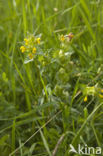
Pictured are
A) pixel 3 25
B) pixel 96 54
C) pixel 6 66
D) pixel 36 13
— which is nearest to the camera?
pixel 96 54

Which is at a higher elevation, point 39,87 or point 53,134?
point 39,87

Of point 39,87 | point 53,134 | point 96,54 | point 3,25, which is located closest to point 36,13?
point 3,25

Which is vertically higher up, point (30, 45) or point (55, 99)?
point (30, 45)

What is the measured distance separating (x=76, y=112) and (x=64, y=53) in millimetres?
355

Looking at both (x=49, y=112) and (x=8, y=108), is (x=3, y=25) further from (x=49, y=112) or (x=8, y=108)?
(x=49, y=112)

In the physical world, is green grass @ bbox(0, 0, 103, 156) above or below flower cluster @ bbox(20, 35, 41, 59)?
below

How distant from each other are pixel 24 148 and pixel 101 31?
1081 millimetres

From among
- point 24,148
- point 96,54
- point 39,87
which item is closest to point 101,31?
point 96,54

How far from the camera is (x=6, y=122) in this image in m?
1.52

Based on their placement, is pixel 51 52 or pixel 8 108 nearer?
pixel 51 52

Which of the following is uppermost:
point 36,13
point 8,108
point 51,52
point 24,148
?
point 36,13

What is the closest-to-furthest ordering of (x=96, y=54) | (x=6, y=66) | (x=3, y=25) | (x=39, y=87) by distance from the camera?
(x=39, y=87)
(x=96, y=54)
(x=6, y=66)
(x=3, y=25)

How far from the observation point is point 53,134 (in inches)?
52.1

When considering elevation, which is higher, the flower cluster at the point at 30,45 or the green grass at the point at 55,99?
the flower cluster at the point at 30,45
